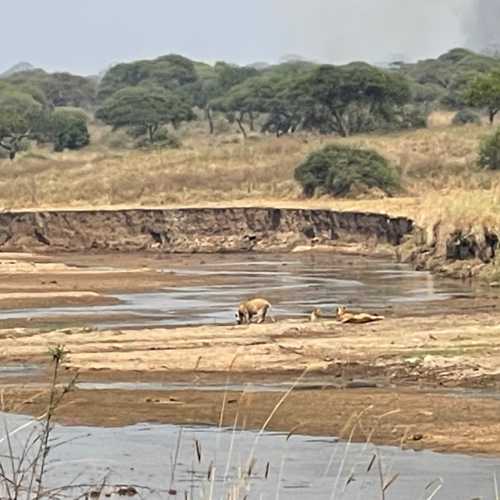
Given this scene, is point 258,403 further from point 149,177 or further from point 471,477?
point 149,177

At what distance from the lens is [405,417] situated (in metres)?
16.4

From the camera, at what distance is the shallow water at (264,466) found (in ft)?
40.9

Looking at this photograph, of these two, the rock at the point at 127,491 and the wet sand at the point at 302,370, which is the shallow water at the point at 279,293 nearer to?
the wet sand at the point at 302,370

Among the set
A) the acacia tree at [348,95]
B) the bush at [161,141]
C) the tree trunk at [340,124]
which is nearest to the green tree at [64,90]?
the bush at [161,141]

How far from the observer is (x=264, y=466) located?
13.7 m

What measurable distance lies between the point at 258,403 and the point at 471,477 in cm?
459

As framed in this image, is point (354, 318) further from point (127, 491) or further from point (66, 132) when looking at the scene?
point (66, 132)

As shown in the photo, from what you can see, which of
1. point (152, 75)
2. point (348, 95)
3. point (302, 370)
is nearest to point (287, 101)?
Answer: point (348, 95)

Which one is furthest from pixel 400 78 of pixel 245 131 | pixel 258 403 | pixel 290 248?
pixel 258 403

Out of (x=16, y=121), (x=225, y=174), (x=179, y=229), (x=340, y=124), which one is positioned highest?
(x=340, y=124)

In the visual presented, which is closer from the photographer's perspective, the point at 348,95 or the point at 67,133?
the point at 348,95

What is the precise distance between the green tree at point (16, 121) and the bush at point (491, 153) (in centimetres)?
2783

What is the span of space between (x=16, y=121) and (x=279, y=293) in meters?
51.0

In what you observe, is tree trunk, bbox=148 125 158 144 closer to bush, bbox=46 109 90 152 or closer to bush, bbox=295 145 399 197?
bush, bbox=46 109 90 152
